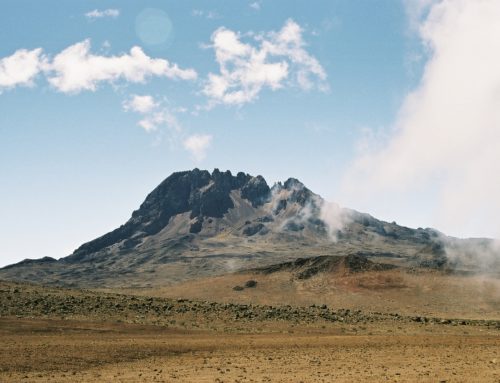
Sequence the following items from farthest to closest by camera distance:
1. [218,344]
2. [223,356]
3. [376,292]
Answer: [376,292] < [218,344] < [223,356]

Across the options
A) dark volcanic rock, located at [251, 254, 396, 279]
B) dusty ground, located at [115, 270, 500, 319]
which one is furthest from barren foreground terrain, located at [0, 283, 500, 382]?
dark volcanic rock, located at [251, 254, 396, 279]

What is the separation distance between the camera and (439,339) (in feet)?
157

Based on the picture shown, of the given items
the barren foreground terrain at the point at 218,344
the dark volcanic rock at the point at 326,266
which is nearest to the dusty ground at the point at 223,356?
the barren foreground terrain at the point at 218,344

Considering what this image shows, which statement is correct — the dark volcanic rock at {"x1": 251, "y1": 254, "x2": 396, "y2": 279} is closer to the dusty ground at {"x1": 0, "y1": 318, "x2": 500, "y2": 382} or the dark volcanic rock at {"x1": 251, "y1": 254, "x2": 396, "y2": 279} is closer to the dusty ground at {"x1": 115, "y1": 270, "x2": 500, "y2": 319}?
the dusty ground at {"x1": 115, "y1": 270, "x2": 500, "y2": 319}

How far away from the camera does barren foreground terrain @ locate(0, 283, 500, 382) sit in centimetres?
2745

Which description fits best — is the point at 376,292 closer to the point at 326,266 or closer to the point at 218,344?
the point at 326,266

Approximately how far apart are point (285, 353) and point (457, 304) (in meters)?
66.4

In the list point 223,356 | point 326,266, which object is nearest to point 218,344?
point 223,356

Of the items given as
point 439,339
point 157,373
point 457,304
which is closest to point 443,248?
point 457,304

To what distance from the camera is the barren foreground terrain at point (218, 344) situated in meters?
27.5

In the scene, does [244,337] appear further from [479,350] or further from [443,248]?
[443,248]

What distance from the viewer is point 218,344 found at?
137ft

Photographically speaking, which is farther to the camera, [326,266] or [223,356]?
[326,266]

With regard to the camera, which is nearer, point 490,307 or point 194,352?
point 194,352
